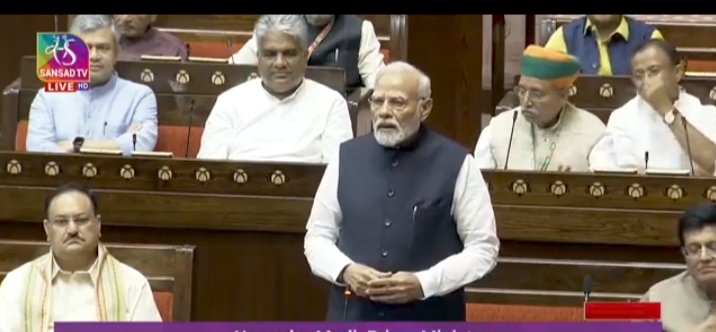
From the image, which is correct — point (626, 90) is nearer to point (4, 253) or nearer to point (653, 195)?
point (653, 195)

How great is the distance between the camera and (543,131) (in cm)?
320

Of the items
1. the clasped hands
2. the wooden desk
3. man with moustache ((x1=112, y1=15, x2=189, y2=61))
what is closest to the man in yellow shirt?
the wooden desk

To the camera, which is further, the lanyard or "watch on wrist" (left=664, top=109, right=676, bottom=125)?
the lanyard

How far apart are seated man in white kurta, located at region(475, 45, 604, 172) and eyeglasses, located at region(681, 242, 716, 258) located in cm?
86

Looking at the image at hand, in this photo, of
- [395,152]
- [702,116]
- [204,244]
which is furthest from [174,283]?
[702,116]

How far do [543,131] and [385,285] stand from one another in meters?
1.02

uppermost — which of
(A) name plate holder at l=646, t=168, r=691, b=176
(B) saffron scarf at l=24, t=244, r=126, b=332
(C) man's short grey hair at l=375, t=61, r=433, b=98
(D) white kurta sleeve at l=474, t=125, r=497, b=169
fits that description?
(C) man's short grey hair at l=375, t=61, r=433, b=98

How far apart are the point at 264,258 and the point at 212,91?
0.83m

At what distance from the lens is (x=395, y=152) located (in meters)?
2.48

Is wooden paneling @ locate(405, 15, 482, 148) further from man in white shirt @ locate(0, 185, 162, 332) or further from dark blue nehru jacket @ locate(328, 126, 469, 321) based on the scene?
man in white shirt @ locate(0, 185, 162, 332)

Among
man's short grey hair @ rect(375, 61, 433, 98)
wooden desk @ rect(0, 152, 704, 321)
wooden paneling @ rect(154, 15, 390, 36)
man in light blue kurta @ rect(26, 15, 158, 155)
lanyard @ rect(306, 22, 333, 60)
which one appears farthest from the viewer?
wooden paneling @ rect(154, 15, 390, 36)

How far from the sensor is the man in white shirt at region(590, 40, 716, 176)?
3.12 metres

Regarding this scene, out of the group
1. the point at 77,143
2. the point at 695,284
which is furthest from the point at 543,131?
the point at 77,143

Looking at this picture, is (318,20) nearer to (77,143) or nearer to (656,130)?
(77,143)
